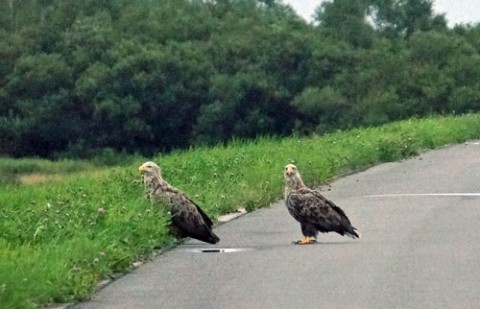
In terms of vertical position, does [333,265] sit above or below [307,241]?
above

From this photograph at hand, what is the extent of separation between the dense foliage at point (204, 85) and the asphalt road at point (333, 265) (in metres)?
43.3

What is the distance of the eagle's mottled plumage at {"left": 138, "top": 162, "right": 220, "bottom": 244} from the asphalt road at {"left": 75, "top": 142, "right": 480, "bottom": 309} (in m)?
0.15

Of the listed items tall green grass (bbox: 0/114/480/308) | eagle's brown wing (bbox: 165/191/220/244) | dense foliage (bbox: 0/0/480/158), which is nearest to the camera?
tall green grass (bbox: 0/114/480/308)

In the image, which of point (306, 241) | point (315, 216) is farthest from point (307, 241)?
point (315, 216)

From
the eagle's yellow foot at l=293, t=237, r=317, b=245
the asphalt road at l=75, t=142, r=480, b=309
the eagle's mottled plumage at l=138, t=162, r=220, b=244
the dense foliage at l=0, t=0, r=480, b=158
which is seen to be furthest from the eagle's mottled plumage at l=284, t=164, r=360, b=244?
the dense foliage at l=0, t=0, r=480, b=158

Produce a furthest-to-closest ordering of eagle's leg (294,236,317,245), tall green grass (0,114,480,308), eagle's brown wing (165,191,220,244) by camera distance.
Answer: eagle's leg (294,236,317,245), eagle's brown wing (165,191,220,244), tall green grass (0,114,480,308)

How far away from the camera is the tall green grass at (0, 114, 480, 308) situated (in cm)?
1078

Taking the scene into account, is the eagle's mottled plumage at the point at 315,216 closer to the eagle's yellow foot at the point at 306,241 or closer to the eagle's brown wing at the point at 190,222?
the eagle's yellow foot at the point at 306,241

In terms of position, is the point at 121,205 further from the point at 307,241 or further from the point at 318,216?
the point at 318,216

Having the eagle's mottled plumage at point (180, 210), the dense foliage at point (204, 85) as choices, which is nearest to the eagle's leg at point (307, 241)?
the eagle's mottled plumage at point (180, 210)

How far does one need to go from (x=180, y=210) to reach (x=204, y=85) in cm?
5274

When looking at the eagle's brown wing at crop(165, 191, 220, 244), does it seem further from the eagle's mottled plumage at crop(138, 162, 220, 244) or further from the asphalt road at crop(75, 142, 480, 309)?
the asphalt road at crop(75, 142, 480, 309)

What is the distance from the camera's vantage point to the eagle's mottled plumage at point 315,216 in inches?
559

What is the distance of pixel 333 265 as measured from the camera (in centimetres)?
1248
